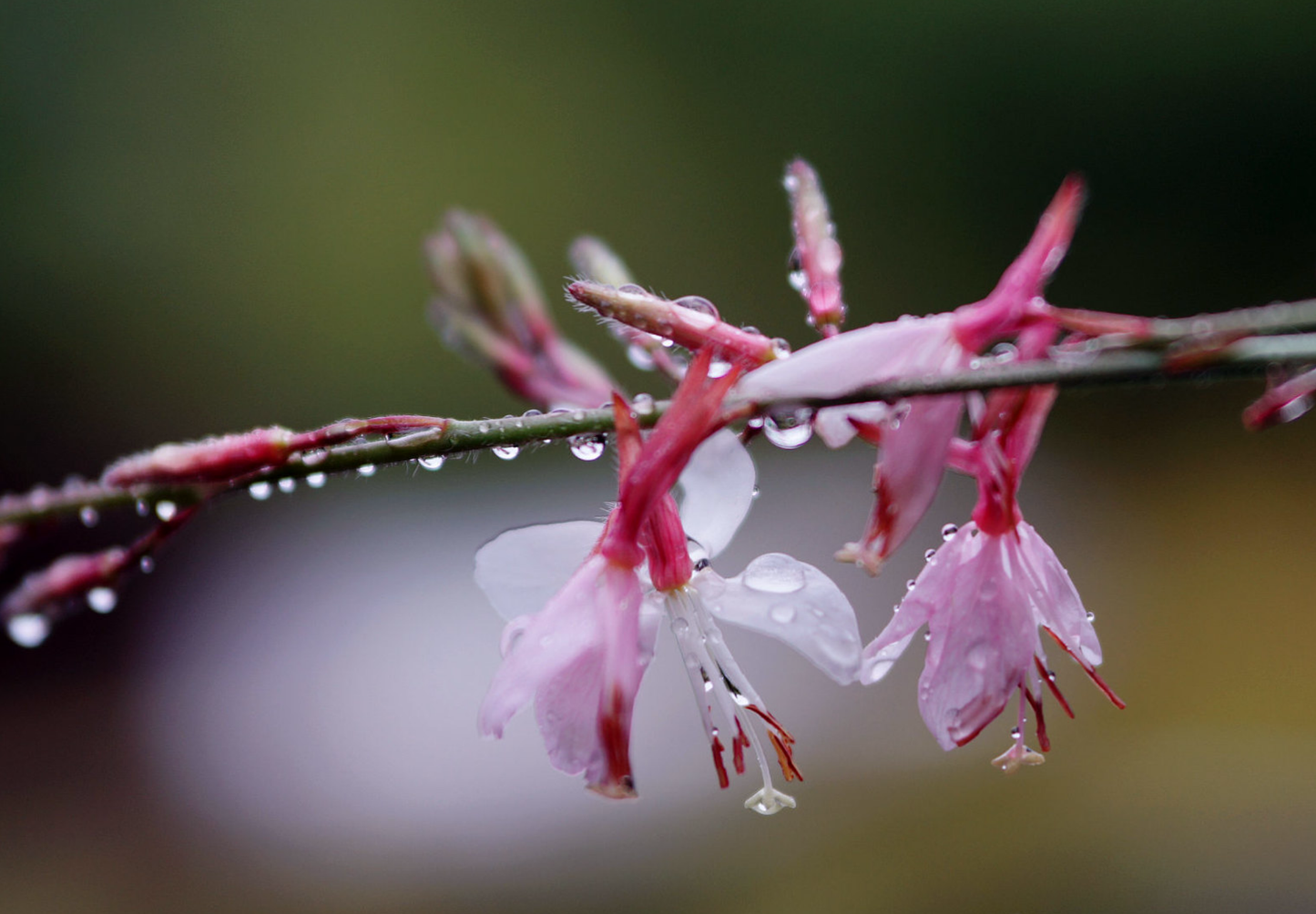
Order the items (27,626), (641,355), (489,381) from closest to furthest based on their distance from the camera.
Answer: (27,626), (641,355), (489,381)

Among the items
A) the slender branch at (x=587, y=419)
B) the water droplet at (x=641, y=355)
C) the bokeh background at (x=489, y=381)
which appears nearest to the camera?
the slender branch at (x=587, y=419)

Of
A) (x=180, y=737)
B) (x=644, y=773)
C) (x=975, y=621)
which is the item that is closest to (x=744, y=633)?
(x=644, y=773)

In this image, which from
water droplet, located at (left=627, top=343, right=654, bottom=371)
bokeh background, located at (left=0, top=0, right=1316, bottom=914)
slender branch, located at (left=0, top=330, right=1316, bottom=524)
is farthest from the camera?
bokeh background, located at (left=0, top=0, right=1316, bottom=914)

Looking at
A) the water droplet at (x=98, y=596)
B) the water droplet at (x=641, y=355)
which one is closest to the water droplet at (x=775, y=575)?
the water droplet at (x=641, y=355)

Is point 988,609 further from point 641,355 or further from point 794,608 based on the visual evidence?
point 641,355

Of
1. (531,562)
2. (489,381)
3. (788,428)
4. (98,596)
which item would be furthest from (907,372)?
(489,381)

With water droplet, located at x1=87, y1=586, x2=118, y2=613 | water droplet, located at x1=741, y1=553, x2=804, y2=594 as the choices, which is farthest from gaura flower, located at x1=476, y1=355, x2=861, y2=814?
water droplet, located at x1=87, y1=586, x2=118, y2=613

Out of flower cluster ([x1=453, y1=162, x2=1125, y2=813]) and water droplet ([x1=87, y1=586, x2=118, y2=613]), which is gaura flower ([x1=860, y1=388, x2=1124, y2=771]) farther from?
water droplet ([x1=87, y1=586, x2=118, y2=613])

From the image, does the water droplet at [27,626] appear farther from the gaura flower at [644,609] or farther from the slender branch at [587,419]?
the gaura flower at [644,609]
